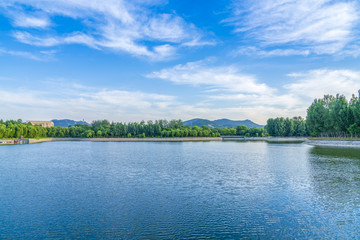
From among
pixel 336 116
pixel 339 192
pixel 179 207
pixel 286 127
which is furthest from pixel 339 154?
pixel 286 127

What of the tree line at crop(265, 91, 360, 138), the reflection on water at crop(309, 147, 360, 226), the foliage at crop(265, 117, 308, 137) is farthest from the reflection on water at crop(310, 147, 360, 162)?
the foliage at crop(265, 117, 308, 137)

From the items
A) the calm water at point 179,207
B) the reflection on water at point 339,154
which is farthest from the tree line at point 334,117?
the calm water at point 179,207

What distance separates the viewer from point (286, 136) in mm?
105000

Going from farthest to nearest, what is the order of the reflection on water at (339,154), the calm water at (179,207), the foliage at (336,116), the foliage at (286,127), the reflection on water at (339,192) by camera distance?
the foliage at (286,127) < the foliage at (336,116) < the reflection on water at (339,154) < the reflection on water at (339,192) < the calm water at (179,207)

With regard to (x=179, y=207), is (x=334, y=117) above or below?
above

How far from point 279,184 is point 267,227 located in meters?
7.57

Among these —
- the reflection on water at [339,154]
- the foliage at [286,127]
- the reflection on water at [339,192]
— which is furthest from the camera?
the foliage at [286,127]

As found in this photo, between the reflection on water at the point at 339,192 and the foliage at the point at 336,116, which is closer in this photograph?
the reflection on water at the point at 339,192

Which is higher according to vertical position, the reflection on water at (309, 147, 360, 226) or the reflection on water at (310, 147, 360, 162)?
the reflection on water at (310, 147, 360, 162)

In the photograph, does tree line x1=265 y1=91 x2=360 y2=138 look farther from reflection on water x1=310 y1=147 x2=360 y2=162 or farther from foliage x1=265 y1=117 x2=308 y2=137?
foliage x1=265 y1=117 x2=308 y2=137

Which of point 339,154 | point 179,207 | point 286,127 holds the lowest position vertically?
point 179,207

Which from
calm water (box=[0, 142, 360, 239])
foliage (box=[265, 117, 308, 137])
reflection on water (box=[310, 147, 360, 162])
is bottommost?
calm water (box=[0, 142, 360, 239])

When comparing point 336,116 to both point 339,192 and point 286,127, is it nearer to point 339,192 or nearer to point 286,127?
point 286,127

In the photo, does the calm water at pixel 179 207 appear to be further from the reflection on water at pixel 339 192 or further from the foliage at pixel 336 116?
the foliage at pixel 336 116
